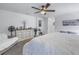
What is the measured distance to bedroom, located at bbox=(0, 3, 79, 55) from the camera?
1726 mm

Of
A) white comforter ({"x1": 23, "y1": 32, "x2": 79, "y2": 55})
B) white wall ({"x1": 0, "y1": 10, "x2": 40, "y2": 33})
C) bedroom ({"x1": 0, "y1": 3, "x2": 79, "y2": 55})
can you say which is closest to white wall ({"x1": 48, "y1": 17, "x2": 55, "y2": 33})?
bedroom ({"x1": 0, "y1": 3, "x2": 79, "y2": 55})

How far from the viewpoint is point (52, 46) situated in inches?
67.7

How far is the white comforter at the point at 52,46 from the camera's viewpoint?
1.69 metres

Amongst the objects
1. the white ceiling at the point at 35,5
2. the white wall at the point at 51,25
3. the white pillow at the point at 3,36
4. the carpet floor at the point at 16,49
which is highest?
the white ceiling at the point at 35,5

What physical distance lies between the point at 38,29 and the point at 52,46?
436 millimetres

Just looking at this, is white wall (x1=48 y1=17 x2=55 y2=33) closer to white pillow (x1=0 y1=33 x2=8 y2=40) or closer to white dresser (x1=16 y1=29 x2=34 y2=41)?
white dresser (x1=16 y1=29 x2=34 y2=41)

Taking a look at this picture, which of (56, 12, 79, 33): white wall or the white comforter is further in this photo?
(56, 12, 79, 33): white wall

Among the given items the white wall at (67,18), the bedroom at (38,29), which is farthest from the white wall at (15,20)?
the white wall at (67,18)

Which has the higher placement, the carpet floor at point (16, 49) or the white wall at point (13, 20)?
the white wall at point (13, 20)

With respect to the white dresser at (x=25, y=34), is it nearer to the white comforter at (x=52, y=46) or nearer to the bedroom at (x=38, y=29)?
the bedroom at (x=38, y=29)

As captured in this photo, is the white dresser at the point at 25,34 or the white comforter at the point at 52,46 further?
the white dresser at the point at 25,34

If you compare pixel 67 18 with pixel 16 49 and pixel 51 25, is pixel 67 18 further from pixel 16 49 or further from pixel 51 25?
pixel 16 49

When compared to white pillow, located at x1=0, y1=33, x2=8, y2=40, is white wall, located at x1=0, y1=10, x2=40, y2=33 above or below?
above
